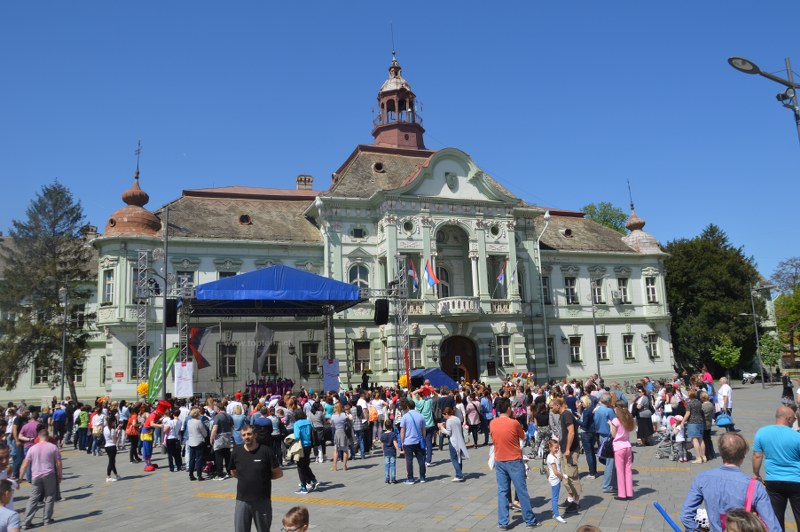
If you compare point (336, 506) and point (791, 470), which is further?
point (336, 506)

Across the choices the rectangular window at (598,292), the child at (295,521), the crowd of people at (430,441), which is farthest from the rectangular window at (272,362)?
the child at (295,521)

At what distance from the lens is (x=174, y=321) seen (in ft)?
82.1

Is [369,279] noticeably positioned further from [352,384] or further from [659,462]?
[659,462]

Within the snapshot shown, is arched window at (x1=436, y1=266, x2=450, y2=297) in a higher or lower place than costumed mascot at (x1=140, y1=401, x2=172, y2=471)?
higher

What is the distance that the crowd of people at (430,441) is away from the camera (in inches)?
295

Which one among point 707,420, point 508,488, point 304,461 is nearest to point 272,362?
point 304,461

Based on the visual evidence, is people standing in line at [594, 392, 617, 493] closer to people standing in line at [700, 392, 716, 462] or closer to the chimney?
people standing in line at [700, 392, 716, 462]

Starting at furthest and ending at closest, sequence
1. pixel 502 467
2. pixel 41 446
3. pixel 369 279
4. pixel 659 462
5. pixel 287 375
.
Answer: pixel 369 279
pixel 287 375
pixel 659 462
pixel 41 446
pixel 502 467

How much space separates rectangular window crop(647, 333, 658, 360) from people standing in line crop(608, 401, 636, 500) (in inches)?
1380

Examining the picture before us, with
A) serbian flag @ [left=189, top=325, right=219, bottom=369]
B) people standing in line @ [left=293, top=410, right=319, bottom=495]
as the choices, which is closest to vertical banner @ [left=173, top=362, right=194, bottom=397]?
serbian flag @ [left=189, top=325, right=219, bottom=369]

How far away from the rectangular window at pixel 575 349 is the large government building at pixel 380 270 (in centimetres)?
9

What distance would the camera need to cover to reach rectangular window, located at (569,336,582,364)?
4094 cm

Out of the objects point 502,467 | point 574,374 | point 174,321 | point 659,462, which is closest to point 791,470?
point 502,467

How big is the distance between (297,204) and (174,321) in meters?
16.3
